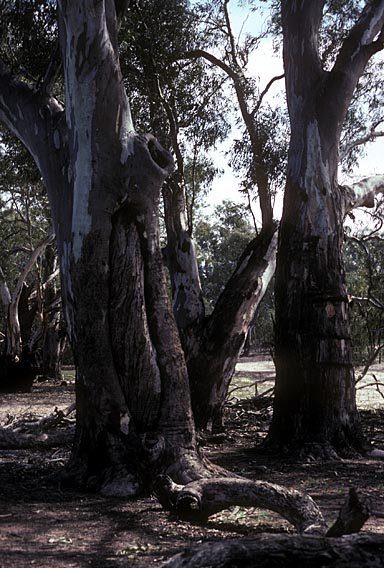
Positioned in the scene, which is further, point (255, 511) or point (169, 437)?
point (169, 437)

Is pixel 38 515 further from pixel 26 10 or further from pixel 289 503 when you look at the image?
pixel 26 10

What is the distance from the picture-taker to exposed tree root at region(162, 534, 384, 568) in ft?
6.63

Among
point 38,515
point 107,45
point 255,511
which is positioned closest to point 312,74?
point 107,45

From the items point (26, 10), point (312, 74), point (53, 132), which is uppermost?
point (26, 10)

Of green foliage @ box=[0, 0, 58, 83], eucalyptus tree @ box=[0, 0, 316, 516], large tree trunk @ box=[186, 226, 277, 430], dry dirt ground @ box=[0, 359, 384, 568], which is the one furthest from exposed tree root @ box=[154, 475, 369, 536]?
green foliage @ box=[0, 0, 58, 83]

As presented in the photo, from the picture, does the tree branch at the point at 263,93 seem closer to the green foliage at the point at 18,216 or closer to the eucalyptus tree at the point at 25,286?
the eucalyptus tree at the point at 25,286

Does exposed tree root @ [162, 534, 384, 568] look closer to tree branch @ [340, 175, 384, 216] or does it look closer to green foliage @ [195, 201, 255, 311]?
tree branch @ [340, 175, 384, 216]

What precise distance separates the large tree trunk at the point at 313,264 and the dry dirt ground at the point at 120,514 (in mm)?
518

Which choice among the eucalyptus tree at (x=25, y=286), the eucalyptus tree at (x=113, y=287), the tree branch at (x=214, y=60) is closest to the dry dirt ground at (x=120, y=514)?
the eucalyptus tree at (x=113, y=287)

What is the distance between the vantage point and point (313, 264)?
823cm

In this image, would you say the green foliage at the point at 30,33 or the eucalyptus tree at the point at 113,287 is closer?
the eucalyptus tree at the point at 113,287

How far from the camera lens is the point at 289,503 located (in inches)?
179

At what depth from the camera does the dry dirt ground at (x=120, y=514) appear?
165 inches

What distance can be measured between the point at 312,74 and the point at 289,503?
5.83 meters
